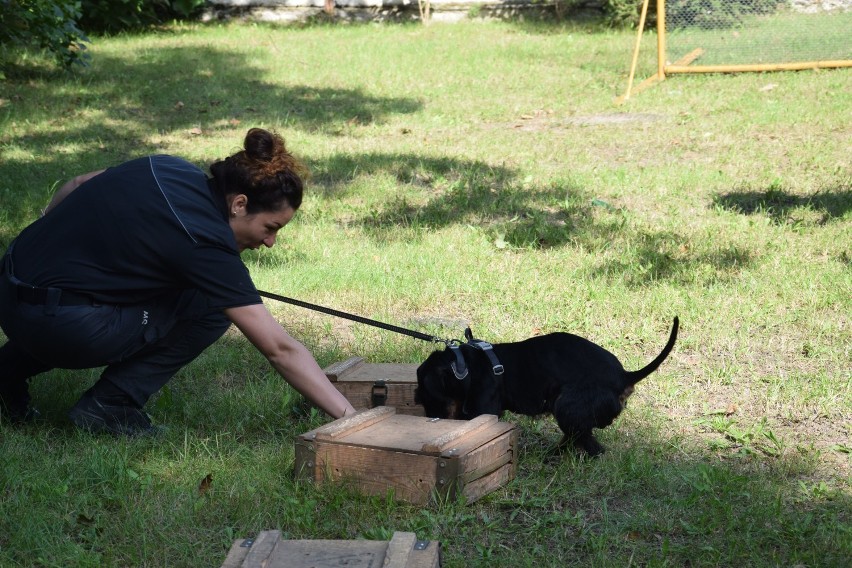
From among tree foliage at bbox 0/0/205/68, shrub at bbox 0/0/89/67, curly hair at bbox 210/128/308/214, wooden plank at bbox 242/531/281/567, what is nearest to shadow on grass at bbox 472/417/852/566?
wooden plank at bbox 242/531/281/567

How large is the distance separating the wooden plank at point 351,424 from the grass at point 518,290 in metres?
0.24

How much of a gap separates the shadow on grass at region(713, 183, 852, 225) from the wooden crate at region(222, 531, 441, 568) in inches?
206

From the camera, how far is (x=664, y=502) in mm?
3723

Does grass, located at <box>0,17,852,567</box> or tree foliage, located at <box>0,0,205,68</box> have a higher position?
tree foliage, located at <box>0,0,205,68</box>

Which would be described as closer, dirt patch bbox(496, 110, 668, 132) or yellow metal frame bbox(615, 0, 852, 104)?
dirt patch bbox(496, 110, 668, 132)

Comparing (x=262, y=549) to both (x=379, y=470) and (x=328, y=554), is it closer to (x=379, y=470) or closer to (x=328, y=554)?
(x=328, y=554)

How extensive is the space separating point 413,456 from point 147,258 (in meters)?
1.37

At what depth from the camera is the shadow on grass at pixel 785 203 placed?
7.35m

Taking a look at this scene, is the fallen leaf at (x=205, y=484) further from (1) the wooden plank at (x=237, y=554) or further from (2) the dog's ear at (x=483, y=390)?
(2) the dog's ear at (x=483, y=390)

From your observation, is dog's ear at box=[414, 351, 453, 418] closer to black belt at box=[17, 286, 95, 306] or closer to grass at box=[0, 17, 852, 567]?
grass at box=[0, 17, 852, 567]

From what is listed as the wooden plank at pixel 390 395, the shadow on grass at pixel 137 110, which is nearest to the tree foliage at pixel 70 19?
the shadow on grass at pixel 137 110

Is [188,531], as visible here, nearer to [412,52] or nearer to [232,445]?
[232,445]

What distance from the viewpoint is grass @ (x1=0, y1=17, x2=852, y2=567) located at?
11.6 ft

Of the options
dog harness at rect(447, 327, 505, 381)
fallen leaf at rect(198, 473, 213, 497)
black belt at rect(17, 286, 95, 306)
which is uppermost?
black belt at rect(17, 286, 95, 306)
